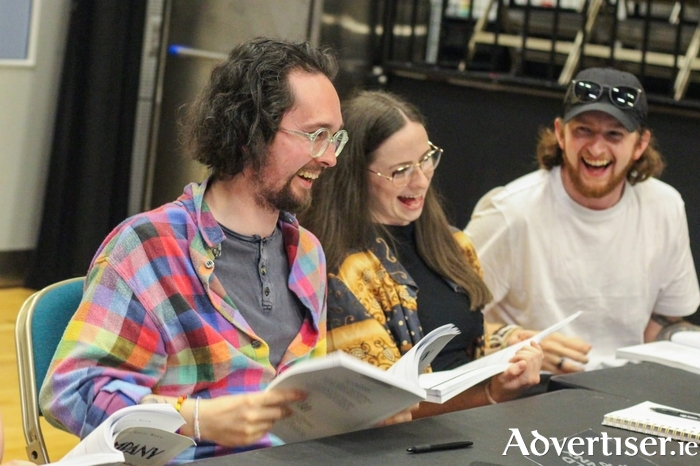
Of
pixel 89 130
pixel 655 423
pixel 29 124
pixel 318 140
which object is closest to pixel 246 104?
pixel 318 140

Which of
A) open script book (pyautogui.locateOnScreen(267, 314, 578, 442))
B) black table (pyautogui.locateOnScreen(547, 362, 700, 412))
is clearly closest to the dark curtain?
black table (pyautogui.locateOnScreen(547, 362, 700, 412))

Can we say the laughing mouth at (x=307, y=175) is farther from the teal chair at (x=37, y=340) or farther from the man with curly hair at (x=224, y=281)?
the teal chair at (x=37, y=340)

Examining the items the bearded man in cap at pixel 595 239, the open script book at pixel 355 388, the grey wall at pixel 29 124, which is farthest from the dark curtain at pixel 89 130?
the open script book at pixel 355 388

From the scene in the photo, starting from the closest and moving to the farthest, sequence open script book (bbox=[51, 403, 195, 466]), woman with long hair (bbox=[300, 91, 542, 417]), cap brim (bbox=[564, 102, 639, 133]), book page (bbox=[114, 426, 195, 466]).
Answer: open script book (bbox=[51, 403, 195, 466]), book page (bbox=[114, 426, 195, 466]), woman with long hair (bbox=[300, 91, 542, 417]), cap brim (bbox=[564, 102, 639, 133])

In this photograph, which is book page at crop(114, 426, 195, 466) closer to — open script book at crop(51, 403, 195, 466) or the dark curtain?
open script book at crop(51, 403, 195, 466)

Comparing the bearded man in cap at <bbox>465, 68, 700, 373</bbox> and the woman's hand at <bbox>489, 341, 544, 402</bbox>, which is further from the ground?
the bearded man in cap at <bbox>465, 68, 700, 373</bbox>

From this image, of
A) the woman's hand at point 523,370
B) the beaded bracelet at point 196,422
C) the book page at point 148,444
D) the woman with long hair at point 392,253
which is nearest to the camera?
the book page at point 148,444

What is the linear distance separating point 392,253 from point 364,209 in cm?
12

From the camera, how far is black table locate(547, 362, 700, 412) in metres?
1.95

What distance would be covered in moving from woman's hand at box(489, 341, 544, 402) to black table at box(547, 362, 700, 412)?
1.7 inches

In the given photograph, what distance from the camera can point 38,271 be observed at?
15.4 feet

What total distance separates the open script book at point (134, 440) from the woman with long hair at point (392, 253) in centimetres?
75

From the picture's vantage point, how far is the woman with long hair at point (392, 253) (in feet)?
7.03

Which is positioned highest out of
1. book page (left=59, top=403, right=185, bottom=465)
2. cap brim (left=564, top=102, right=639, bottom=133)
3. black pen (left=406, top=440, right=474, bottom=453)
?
cap brim (left=564, top=102, right=639, bottom=133)
